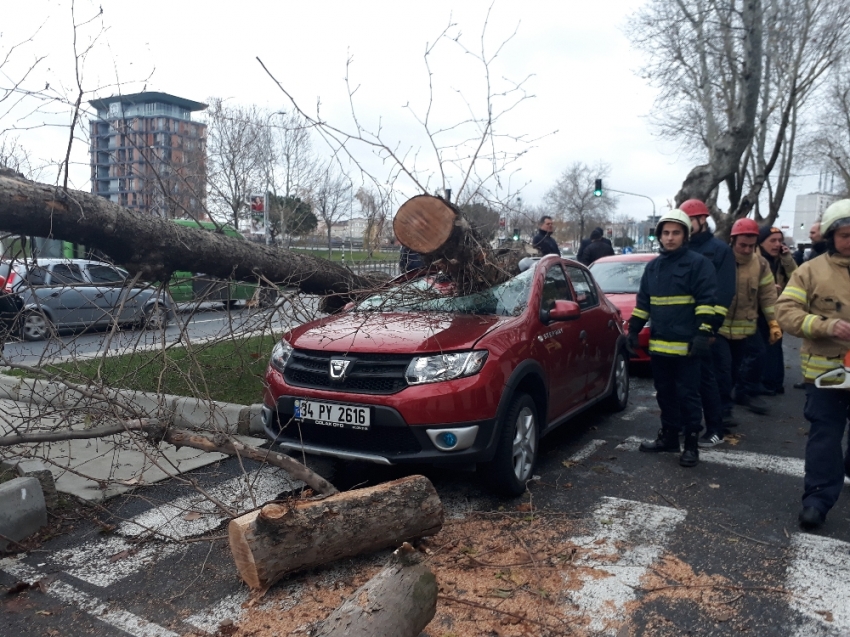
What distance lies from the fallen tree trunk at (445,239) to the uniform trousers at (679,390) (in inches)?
60.5

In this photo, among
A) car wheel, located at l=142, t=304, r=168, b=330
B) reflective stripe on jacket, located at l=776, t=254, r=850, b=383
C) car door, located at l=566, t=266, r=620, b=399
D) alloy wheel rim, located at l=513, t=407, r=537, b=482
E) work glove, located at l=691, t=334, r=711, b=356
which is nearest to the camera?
reflective stripe on jacket, located at l=776, t=254, r=850, b=383

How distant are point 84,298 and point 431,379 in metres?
2.65

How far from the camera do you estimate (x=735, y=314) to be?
6488 mm

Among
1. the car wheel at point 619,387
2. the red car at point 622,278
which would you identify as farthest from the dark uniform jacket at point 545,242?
the car wheel at point 619,387

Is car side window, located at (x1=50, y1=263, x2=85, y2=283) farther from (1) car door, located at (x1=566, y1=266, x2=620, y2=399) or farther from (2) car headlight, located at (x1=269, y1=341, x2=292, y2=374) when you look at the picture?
(1) car door, located at (x1=566, y1=266, x2=620, y2=399)

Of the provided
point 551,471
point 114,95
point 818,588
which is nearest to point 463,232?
point 551,471

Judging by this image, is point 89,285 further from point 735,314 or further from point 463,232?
point 735,314

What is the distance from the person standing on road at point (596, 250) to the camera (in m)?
12.4

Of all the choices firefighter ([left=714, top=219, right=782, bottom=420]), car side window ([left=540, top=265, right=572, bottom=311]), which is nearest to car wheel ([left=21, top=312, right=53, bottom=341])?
car side window ([left=540, top=265, right=572, bottom=311])

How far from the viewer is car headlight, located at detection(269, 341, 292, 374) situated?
4.72 meters

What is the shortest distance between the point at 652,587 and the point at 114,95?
13.9 feet

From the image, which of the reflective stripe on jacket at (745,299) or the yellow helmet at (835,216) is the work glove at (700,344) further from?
the reflective stripe on jacket at (745,299)

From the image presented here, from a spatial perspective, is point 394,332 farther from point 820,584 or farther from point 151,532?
point 820,584

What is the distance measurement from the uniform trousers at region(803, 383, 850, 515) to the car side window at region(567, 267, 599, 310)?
86.5 inches
